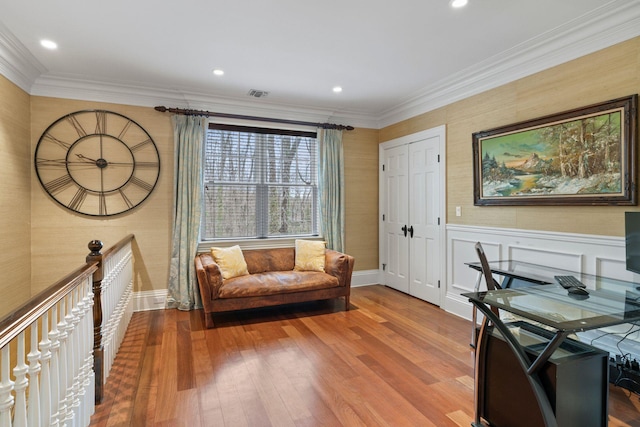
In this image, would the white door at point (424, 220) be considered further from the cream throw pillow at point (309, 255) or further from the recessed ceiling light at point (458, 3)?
the recessed ceiling light at point (458, 3)

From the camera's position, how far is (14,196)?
11.1 ft

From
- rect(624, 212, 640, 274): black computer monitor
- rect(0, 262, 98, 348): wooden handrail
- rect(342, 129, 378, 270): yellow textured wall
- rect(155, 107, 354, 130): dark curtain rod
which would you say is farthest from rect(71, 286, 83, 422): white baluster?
rect(342, 129, 378, 270): yellow textured wall

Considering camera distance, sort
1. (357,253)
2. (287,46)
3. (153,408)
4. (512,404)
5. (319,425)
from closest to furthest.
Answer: (512,404) < (319,425) < (153,408) < (287,46) < (357,253)

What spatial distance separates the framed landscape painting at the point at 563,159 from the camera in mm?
2520

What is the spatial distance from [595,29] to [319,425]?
3521 millimetres

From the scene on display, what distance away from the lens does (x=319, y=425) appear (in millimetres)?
1986

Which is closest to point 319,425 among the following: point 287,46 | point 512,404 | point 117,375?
point 512,404

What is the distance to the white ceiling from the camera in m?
2.50

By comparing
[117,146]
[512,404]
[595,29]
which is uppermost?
[595,29]

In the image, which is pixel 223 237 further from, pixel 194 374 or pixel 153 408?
pixel 153 408

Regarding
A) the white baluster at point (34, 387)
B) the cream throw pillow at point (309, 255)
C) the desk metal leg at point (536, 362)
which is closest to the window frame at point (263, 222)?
the cream throw pillow at point (309, 255)

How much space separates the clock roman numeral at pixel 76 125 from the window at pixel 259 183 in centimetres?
137

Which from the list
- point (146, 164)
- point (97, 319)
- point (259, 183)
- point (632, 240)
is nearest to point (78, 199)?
point (146, 164)

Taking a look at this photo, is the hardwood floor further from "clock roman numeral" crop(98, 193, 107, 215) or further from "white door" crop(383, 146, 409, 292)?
"clock roman numeral" crop(98, 193, 107, 215)
